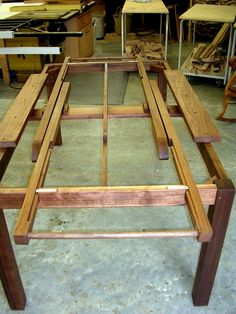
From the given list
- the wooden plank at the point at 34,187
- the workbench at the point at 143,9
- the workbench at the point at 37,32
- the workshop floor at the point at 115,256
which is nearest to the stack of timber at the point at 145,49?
the workbench at the point at 143,9

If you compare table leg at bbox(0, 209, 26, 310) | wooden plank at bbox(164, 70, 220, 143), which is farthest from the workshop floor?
wooden plank at bbox(164, 70, 220, 143)

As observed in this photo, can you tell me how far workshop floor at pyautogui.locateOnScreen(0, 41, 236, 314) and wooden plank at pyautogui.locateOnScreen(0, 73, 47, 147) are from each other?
26.2 inches

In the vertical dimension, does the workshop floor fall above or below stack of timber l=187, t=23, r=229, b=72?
below

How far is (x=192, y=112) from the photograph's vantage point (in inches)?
59.4

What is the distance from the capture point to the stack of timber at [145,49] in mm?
4289

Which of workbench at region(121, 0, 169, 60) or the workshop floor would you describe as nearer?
the workshop floor

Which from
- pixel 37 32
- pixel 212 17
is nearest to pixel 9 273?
pixel 37 32

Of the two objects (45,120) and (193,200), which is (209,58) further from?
(193,200)

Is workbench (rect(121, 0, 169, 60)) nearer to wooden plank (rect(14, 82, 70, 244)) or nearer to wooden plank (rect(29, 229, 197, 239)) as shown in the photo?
wooden plank (rect(14, 82, 70, 244))

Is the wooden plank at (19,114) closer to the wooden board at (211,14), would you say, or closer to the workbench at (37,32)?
the workbench at (37,32)

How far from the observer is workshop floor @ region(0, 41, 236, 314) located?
1.41 metres

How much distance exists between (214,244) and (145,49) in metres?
3.70

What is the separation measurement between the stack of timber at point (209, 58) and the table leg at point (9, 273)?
3193mm

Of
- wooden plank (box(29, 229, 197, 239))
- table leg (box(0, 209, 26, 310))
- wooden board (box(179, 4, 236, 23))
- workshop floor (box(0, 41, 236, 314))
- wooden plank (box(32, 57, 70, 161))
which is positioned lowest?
workshop floor (box(0, 41, 236, 314))
